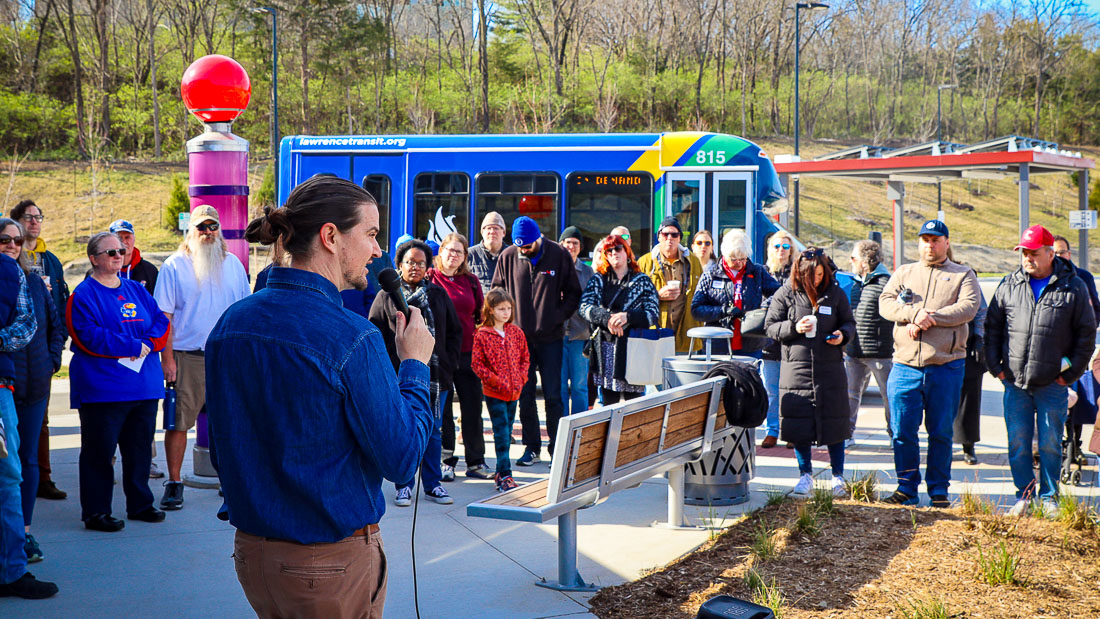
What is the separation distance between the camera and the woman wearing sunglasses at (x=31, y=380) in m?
5.15

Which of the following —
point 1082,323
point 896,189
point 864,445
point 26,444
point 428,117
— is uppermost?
point 428,117

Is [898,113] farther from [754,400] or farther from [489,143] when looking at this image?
[754,400]

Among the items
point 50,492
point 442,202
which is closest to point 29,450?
point 50,492

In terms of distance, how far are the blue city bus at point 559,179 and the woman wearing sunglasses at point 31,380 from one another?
24.9 ft

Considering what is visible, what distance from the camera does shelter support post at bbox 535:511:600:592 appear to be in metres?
4.73

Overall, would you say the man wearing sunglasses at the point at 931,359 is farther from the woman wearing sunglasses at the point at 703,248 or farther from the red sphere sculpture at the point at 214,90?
the red sphere sculpture at the point at 214,90

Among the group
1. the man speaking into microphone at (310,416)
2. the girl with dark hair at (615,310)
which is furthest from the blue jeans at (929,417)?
the man speaking into microphone at (310,416)

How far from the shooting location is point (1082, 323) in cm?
612

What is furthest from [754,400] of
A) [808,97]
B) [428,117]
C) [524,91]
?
[808,97]

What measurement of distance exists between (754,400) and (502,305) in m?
2.16

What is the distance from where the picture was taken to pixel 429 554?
542cm

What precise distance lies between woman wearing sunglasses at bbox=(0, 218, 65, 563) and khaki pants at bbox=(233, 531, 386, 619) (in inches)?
135

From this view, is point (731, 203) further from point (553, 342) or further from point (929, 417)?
point (929, 417)

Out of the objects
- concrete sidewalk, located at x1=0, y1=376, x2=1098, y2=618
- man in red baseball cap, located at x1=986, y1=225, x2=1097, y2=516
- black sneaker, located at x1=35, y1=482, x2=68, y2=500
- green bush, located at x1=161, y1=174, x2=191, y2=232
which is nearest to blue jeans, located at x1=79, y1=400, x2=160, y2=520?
concrete sidewalk, located at x1=0, y1=376, x2=1098, y2=618
